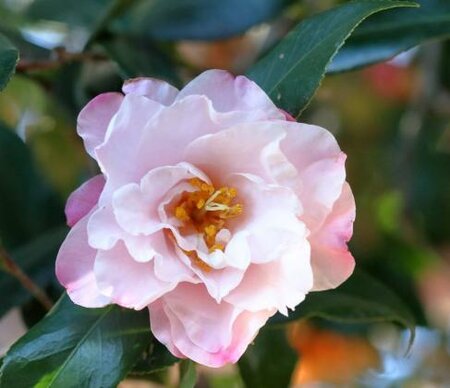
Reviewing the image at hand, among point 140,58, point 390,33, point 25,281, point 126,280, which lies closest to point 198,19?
point 140,58

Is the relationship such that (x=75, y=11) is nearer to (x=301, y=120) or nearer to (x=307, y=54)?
(x=301, y=120)

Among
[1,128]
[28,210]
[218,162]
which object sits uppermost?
[218,162]

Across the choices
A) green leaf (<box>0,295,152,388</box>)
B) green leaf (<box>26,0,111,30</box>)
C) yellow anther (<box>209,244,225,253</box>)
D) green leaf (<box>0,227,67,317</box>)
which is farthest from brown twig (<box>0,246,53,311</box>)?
green leaf (<box>26,0,111,30</box>)

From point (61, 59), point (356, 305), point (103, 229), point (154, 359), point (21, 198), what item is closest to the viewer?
point (103, 229)

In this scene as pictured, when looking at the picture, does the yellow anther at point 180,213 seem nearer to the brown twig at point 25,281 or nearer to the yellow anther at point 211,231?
the yellow anther at point 211,231

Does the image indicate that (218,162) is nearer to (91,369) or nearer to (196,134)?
(196,134)

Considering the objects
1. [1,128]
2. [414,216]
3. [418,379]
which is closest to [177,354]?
[1,128]

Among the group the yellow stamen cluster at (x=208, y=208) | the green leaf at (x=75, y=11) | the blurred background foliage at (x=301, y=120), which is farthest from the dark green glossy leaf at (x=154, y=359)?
the green leaf at (x=75, y=11)

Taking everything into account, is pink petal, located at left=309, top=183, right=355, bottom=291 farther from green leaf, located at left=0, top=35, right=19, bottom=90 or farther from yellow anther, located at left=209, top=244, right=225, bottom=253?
green leaf, located at left=0, top=35, right=19, bottom=90
